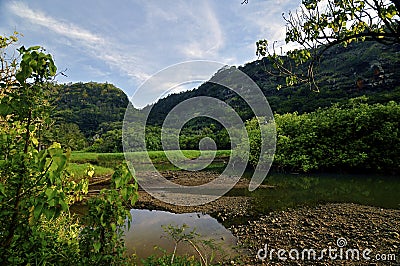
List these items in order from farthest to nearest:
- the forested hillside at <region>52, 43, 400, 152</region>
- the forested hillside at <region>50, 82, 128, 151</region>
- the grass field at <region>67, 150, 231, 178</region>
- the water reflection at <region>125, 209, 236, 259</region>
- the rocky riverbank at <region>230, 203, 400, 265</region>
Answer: the forested hillside at <region>50, 82, 128, 151</region>
the forested hillside at <region>52, 43, 400, 152</region>
the grass field at <region>67, 150, 231, 178</region>
the water reflection at <region>125, 209, 236, 259</region>
the rocky riverbank at <region>230, 203, 400, 265</region>

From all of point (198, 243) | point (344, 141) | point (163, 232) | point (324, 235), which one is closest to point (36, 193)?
point (198, 243)

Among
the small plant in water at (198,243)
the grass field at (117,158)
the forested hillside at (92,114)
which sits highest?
the forested hillside at (92,114)

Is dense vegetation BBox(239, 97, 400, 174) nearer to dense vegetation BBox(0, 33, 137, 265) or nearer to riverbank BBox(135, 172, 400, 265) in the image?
riverbank BBox(135, 172, 400, 265)

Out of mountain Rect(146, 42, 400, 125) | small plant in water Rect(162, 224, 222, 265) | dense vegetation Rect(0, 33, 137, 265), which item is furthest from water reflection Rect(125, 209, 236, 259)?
mountain Rect(146, 42, 400, 125)

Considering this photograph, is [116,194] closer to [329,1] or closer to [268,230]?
[329,1]

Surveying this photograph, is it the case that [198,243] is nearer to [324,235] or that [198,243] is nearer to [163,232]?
[163,232]

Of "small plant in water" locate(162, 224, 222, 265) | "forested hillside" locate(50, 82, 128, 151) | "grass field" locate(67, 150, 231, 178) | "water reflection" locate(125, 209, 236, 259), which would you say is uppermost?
"forested hillside" locate(50, 82, 128, 151)

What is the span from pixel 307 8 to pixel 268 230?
5160 millimetres

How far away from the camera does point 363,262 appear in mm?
4574

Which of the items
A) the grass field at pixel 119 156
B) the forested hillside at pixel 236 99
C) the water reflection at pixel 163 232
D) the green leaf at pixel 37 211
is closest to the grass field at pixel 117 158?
the grass field at pixel 119 156

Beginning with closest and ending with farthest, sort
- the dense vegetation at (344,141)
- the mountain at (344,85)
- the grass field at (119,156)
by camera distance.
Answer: the dense vegetation at (344,141)
the grass field at (119,156)
the mountain at (344,85)

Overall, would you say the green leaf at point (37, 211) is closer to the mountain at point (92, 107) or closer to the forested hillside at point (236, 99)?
the forested hillside at point (236, 99)

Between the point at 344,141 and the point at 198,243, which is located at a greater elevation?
the point at 344,141

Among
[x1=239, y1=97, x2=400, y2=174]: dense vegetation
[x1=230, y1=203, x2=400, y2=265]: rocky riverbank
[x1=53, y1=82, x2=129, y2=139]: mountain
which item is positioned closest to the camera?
[x1=230, y1=203, x2=400, y2=265]: rocky riverbank
